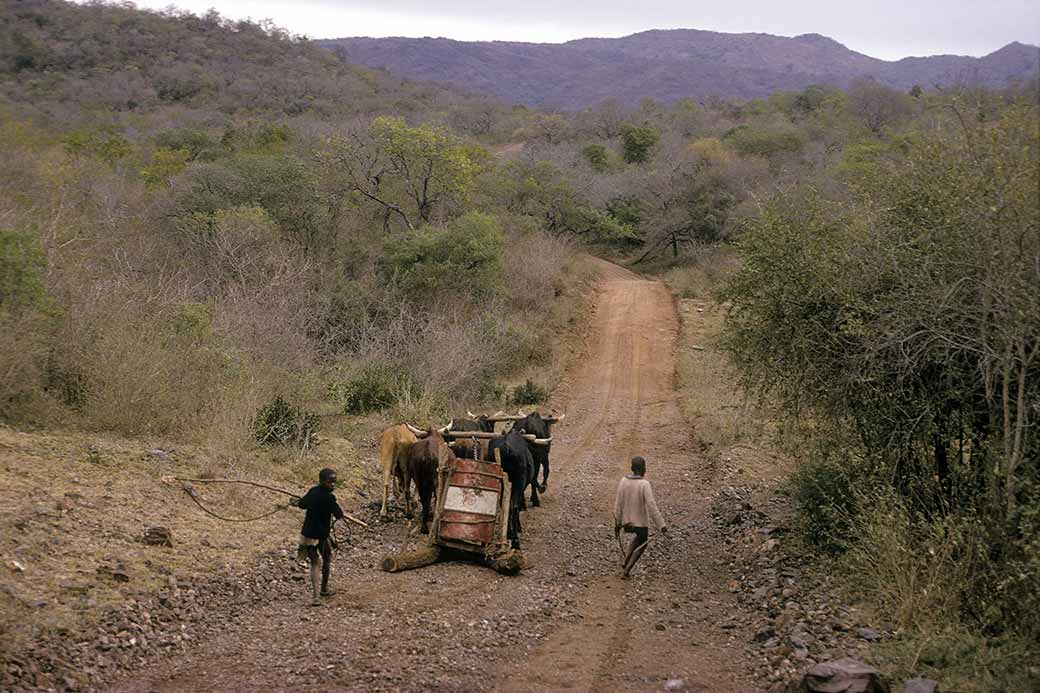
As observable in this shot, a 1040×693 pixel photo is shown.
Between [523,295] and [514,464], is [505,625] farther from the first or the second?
[523,295]

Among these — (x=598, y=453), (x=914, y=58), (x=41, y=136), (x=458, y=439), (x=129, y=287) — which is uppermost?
(x=914, y=58)

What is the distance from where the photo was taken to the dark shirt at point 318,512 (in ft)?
27.8

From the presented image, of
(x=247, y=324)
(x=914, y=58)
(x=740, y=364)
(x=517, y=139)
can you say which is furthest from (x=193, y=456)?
(x=914, y=58)

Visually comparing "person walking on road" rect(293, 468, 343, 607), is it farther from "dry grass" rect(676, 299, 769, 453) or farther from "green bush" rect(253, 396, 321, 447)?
"dry grass" rect(676, 299, 769, 453)

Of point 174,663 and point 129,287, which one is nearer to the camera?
point 174,663

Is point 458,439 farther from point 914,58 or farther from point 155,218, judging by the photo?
point 914,58

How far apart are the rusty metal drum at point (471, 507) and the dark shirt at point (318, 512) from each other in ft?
5.09

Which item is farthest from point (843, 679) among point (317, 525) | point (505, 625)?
point (317, 525)

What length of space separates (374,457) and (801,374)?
727 cm

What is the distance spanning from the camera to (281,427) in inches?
532

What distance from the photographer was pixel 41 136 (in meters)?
37.9

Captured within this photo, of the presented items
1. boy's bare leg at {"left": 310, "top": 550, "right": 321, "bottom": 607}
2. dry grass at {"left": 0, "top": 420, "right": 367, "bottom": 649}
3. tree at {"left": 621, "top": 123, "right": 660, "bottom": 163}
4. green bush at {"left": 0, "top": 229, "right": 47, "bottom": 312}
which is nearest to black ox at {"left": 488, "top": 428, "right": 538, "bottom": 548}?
dry grass at {"left": 0, "top": 420, "right": 367, "bottom": 649}

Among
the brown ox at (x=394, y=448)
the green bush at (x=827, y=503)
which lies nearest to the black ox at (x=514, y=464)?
the brown ox at (x=394, y=448)

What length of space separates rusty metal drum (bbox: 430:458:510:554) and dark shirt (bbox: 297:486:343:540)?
1553 mm
